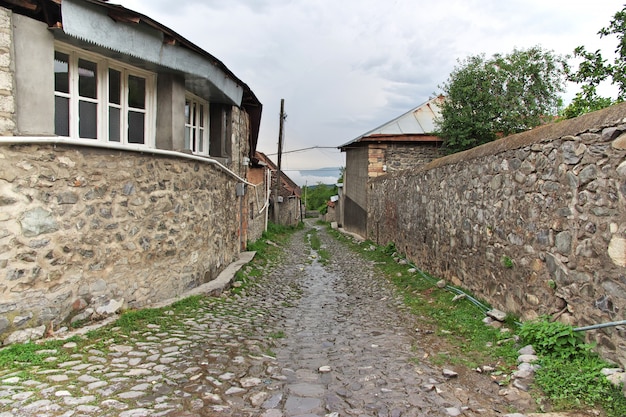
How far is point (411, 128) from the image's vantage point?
1823cm

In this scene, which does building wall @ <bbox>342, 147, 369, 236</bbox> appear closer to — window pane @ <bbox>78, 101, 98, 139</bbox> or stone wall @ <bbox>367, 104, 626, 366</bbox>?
stone wall @ <bbox>367, 104, 626, 366</bbox>

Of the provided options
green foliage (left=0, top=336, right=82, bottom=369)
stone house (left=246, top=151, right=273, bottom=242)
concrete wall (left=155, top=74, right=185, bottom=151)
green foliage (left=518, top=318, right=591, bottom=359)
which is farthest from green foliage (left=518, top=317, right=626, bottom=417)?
stone house (left=246, top=151, right=273, bottom=242)

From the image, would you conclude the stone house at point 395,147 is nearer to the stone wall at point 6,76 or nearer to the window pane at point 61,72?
the window pane at point 61,72

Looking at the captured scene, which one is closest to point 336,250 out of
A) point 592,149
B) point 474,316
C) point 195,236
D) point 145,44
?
point 195,236

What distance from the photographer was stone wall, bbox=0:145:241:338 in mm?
4164

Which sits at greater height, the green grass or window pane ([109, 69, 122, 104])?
window pane ([109, 69, 122, 104])

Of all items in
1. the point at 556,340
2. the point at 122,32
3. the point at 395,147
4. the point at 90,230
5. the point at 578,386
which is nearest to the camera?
the point at 578,386

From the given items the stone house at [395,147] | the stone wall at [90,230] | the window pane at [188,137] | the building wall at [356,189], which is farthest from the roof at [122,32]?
the building wall at [356,189]

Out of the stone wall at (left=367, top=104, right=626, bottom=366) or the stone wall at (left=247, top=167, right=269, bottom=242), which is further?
the stone wall at (left=247, top=167, right=269, bottom=242)

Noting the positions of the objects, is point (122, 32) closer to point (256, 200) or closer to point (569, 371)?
point (569, 371)

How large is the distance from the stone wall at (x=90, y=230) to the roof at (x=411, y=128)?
11565 mm

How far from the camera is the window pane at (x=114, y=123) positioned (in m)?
5.49

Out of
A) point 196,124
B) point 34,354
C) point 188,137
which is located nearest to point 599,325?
point 34,354

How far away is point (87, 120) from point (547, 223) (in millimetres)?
5344
